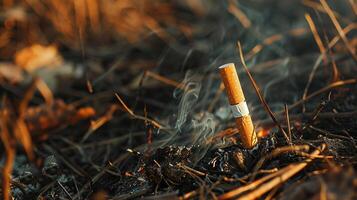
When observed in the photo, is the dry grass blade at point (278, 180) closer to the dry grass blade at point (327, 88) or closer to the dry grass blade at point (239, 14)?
the dry grass blade at point (327, 88)

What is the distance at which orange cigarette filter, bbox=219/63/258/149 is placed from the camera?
107 centimetres

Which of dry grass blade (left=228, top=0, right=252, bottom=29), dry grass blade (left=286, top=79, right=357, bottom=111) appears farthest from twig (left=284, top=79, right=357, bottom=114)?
dry grass blade (left=228, top=0, right=252, bottom=29)

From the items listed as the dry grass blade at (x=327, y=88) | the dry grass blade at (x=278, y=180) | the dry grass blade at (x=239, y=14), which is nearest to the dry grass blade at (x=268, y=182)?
the dry grass blade at (x=278, y=180)

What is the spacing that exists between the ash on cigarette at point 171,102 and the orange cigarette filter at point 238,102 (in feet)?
0.12

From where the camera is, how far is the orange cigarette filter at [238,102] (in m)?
1.07

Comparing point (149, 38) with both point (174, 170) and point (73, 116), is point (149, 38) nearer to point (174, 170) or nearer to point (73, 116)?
point (73, 116)

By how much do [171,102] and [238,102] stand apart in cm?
74

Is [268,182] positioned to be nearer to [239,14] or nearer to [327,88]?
[327,88]

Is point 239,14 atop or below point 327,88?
atop

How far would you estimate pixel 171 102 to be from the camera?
1809 millimetres

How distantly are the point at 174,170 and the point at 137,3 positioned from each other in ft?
5.90

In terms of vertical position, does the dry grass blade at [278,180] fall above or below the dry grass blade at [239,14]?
below

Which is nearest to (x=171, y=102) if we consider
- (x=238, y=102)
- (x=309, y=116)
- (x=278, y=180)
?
(x=309, y=116)

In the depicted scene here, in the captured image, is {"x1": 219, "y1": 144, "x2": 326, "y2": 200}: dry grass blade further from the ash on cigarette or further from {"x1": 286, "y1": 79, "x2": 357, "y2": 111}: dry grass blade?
{"x1": 286, "y1": 79, "x2": 357, "y2": 111}: dry grass blade
